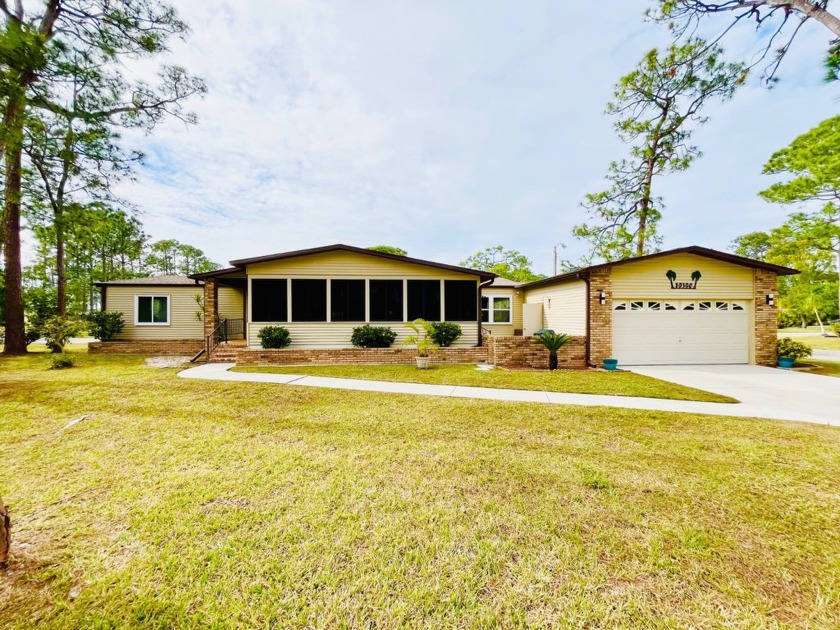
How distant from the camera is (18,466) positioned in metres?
3.54

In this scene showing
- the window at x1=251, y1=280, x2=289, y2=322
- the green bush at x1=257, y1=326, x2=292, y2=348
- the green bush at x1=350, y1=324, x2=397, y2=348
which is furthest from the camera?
the window at x1=251, y1=280, x2=289, y2=322

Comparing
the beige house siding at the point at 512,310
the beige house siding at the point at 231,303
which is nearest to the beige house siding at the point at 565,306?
the beige house siding at the point at 512,310

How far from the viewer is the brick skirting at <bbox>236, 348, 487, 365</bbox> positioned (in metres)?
10.6

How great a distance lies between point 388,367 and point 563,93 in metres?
12.6

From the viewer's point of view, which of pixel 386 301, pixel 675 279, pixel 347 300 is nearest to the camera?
pixel 675 279

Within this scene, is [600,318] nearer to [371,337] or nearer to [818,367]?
[818,367]

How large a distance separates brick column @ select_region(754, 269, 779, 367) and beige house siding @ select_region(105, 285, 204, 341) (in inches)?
839

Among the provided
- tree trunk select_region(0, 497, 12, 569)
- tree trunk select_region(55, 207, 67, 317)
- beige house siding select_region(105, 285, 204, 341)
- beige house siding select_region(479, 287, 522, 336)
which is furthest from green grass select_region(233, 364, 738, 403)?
tree trunk select_region(55, 207, 67, 317)

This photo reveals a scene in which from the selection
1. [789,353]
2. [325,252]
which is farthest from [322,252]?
[789,353]

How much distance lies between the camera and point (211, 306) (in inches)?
485

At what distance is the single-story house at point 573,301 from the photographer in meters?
10.7

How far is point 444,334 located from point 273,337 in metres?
5.79

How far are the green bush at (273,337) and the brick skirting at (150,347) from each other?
5112 millimetres

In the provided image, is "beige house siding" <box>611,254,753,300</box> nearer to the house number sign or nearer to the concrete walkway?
the house number sign
